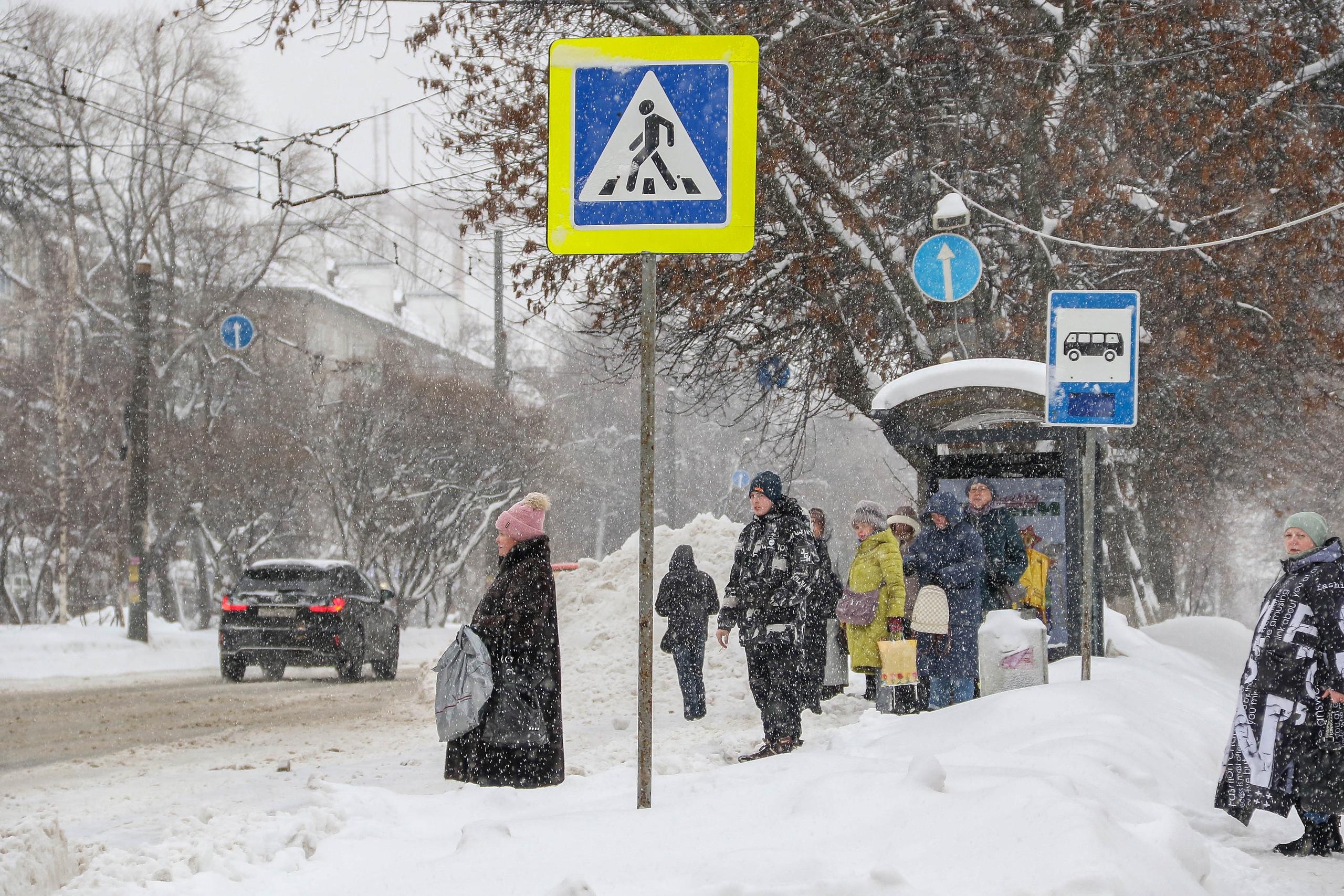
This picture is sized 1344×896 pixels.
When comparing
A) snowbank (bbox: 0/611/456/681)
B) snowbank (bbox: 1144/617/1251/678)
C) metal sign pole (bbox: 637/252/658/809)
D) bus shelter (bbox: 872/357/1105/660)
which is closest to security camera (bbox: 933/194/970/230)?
bus shelter (bbox: 872/357/1105/660)

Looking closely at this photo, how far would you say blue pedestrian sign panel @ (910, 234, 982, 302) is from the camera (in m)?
12.5

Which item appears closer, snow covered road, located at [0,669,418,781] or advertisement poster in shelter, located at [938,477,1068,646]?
snow covered road, located at [0,669,418,781]

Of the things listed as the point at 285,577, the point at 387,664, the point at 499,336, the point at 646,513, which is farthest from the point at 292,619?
the point at 499,336

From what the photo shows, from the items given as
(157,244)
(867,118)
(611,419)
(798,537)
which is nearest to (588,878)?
(798,537)

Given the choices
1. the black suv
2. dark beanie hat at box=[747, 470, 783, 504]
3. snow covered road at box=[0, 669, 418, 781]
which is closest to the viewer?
dark beanie hat at box=[747, 470, 783, 504]

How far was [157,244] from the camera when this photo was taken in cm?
3512

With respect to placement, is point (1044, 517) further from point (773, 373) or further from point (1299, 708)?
point (1299, 708)

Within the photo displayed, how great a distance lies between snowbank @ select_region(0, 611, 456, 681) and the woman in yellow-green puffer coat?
1274 centimetres

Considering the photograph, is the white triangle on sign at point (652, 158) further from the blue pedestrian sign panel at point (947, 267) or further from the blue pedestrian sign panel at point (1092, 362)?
the blue pedestrian sign panel at point (947, 267)

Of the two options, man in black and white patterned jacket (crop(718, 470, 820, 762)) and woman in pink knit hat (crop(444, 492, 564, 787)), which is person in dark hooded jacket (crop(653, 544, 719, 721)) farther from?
woman in pink knit hat (crop(444, 492, 564, 787))

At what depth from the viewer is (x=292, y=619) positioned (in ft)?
57.1

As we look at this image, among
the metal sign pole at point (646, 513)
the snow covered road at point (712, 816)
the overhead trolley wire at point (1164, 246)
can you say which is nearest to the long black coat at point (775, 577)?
the snow covered road at point (712, 816)

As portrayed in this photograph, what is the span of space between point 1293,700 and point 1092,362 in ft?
10.5

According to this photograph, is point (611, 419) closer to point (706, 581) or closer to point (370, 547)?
point (370, 547)
